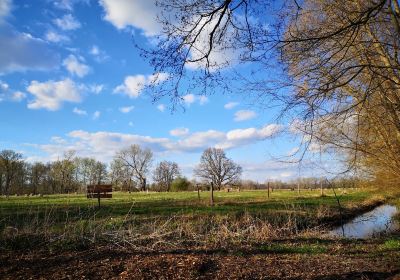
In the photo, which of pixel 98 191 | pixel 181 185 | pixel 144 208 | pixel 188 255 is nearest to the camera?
pixel 188 255

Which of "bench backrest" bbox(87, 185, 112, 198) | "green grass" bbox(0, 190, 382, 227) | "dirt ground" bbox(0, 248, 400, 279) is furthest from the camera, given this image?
"bench backrest" bbox(87, 185, 112, 198)

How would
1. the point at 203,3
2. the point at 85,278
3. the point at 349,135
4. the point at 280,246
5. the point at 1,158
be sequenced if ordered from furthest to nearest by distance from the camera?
the point at 1,158 → the point at 349,135 → the point at 280,246 → the point at 203,3 → the point at 85,278

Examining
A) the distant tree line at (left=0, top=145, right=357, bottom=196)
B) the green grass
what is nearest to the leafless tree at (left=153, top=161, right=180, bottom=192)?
the distant tree line at (left=0, top=145, right=357, bottom=196)

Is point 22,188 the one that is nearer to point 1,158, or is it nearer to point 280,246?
point 1,158

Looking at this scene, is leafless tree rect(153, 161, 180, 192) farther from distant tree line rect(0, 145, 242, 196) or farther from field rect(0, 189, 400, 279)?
field rect(0, 189, 400, 279)

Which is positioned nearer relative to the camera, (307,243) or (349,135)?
(307,243)

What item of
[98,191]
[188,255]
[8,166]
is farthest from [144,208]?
[8,166]

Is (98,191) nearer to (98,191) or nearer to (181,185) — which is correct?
(98,191)

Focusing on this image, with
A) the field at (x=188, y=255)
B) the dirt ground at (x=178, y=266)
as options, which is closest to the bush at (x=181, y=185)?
the field at (x=188, y=255)

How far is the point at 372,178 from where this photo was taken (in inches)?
581

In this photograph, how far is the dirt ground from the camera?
6.07 m

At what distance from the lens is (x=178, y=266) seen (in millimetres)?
6512

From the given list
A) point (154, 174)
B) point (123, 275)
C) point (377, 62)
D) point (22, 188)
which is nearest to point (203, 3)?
point (123, 275)

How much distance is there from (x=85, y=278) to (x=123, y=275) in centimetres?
53
